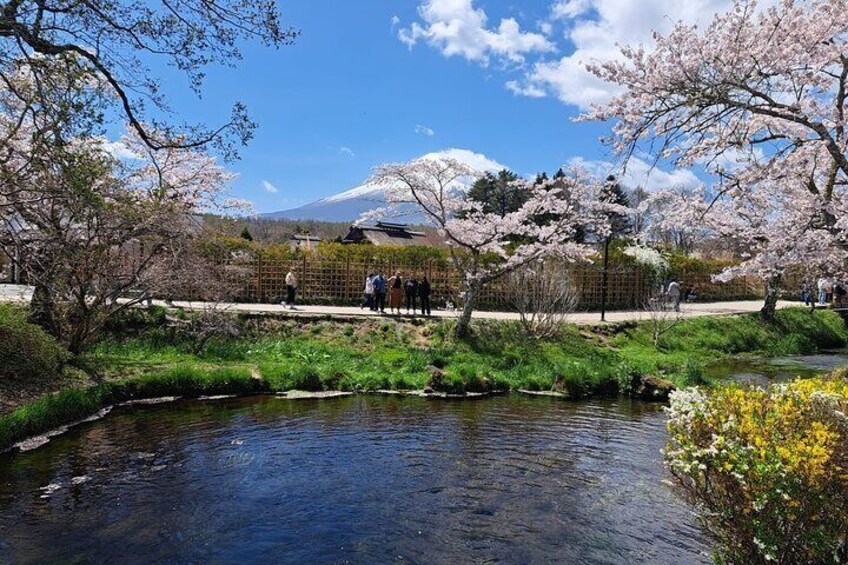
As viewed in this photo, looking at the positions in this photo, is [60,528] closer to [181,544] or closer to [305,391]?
[181,544]

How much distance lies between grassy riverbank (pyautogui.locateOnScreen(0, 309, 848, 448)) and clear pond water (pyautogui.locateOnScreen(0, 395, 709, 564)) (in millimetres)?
1028

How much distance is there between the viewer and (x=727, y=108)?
5945mm

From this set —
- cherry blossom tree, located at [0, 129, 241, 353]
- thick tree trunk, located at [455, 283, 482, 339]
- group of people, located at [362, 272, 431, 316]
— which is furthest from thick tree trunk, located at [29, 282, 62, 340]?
thick tree trunk, located at [455, 283, 482, 339]

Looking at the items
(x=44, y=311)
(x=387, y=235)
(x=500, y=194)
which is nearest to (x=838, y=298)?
(x=500, y=194)

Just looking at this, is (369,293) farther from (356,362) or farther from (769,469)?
(769,469)

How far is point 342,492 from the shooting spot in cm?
641

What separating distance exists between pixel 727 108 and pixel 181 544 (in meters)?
6.91

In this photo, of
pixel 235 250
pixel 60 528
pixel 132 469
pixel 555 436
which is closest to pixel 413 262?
pixel 235 250

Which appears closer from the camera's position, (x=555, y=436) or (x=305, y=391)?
(x=555, y=436)

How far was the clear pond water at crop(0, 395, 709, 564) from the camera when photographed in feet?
16.7

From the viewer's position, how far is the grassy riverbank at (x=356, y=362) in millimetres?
10664

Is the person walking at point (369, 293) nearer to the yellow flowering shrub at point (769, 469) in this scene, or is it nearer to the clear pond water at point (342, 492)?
the clear pond water at point (342, 492)

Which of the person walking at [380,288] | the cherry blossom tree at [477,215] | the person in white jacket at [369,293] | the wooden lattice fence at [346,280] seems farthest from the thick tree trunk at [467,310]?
the person in white jacket at [369,293]

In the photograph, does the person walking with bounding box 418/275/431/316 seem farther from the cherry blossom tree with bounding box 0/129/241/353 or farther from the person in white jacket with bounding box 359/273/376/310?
the cherry blossom tree with bounding box 0/129/241/353
